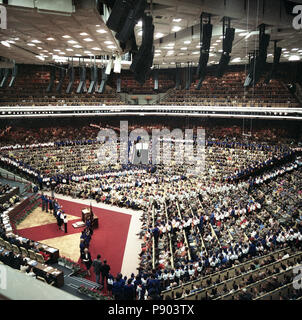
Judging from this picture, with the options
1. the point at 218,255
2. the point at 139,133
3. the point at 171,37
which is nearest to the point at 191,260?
the point at 218,255

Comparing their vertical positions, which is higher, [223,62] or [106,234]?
[223,62]

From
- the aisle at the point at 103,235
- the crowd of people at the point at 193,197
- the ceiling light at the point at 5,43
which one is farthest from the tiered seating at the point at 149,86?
the ceiling light at the point at 5,43

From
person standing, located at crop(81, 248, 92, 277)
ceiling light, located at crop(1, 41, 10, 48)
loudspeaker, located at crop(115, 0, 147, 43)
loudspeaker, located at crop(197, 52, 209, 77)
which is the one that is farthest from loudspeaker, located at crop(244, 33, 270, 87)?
ceiling light, located at crop(1, 41, 10, 48)

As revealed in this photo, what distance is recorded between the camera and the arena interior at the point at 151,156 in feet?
23.5

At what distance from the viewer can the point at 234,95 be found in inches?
1053

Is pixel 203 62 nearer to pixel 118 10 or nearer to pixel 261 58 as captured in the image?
pixel 261 58

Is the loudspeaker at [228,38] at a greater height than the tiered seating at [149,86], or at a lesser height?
lesser

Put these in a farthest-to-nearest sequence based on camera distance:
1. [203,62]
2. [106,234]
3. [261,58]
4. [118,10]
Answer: [106,234] < [261,58] < [203,62] < [118,10]

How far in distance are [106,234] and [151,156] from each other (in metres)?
13.5

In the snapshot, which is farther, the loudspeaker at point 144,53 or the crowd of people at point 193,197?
the crowd of people at point 193,197

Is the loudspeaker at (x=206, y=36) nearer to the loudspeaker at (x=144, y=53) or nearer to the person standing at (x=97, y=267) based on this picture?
the loudspeaker at (x=144, y=53)

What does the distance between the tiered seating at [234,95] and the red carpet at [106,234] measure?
17.2 metres

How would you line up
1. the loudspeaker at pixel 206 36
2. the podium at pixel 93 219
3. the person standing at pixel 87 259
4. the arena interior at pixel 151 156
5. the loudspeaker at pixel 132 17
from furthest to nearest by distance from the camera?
the podium at pixel 93 219 → the person standing at pixel 87 259 → the arena interior at pixel 151 156 → the loudspeaker at pixel 206 36 → the loudspeaker at pixel 132 17

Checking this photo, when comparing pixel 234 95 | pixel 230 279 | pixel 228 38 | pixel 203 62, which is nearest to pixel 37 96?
pixel 234 95
